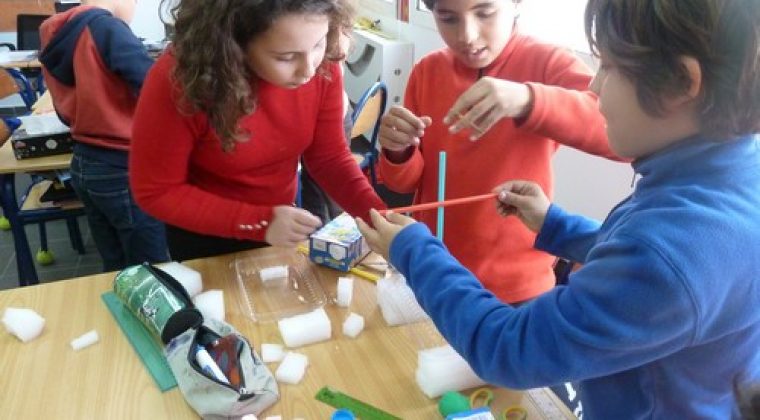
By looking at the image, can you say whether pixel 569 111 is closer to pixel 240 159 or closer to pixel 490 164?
pixel 490 164

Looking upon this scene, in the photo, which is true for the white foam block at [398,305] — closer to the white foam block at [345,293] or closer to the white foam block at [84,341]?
the white foam block at [345,293]

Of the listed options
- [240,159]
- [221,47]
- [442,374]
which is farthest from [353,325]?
[221,47]

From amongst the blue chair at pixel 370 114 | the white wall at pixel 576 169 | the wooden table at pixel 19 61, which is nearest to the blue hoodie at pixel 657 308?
the white wall at pixel 576 169

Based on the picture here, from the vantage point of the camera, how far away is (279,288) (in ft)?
3.59

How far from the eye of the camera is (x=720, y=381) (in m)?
0.60

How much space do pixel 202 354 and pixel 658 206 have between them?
64 cm

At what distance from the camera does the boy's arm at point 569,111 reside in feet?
3.06

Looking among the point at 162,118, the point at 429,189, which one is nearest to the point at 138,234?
the point at 162,118

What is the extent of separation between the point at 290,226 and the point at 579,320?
667 millimetres

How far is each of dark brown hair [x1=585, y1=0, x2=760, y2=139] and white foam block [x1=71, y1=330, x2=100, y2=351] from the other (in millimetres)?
880

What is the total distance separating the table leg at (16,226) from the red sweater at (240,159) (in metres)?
1.21

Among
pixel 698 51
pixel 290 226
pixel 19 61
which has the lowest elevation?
pixel 19 61

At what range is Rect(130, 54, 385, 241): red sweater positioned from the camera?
1.02m

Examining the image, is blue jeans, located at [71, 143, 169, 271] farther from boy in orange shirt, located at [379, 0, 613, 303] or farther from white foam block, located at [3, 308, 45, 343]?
boy in orange shirt, located at [379, 0, 613, 303]
